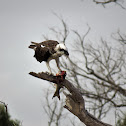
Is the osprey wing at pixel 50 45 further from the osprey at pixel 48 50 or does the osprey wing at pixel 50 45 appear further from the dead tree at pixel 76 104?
the dead tree at pixel 76 104

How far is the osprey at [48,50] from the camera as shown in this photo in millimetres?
4812

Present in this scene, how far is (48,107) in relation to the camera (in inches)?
602

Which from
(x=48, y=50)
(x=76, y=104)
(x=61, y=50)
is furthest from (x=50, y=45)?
(x=76, y=104)

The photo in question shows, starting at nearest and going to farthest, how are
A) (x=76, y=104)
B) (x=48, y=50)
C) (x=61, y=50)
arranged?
1. (x=61, y=50)
2. (x=48, y=50)
3. (x=76, y=104)

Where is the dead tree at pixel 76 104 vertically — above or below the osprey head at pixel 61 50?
below

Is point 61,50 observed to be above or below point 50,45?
below

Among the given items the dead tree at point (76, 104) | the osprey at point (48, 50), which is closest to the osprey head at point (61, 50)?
the osprey at point (48, 50)

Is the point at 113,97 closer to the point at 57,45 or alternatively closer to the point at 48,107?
the point at 48,107

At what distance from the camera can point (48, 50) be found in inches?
193

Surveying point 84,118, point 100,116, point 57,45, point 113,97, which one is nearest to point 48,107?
point 100,116

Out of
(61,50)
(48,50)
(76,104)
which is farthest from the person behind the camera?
(76,104)

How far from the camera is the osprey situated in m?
4.81

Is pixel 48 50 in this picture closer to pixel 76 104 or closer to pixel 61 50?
pixel 61 50

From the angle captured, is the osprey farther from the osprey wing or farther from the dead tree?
the dead tree
